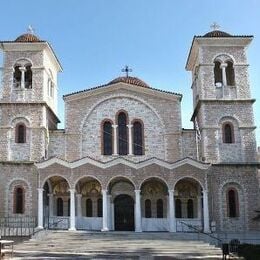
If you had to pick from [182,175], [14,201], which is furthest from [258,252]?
[14,201]

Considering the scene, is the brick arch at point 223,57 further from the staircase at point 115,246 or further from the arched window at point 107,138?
the staircase at point 115,246

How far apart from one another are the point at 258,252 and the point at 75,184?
45.5 ft

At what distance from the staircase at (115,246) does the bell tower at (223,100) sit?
6.24 metres

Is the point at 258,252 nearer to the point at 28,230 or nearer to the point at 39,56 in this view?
A: the point at 28,230

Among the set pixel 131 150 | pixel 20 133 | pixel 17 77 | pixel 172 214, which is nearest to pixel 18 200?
pixel 20 133

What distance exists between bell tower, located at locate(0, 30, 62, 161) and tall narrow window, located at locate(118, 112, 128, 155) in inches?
180

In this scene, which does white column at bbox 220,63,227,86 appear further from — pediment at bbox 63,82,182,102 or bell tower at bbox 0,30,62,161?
bell tower at bbox 0,30,62,161

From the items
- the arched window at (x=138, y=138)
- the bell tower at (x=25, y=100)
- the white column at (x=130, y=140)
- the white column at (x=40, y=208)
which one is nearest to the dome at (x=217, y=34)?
the arched window at (x=138, y=138)

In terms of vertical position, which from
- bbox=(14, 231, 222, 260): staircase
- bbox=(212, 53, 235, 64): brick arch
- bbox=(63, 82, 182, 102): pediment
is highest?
bbox=(212, 53, 235, 64): brick arch

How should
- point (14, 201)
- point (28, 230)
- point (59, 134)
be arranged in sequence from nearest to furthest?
point (28, 230) → point (14, 201) → point (59, 134)

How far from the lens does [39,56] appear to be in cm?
3284

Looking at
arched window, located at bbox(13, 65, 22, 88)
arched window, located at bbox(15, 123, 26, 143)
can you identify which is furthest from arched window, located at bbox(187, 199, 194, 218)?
arched window, located at bbox(13, 65, 22, 88)

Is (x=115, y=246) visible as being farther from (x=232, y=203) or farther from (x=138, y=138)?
(x=138, y=138)

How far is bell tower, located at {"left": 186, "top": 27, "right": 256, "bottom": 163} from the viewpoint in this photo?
101ft
